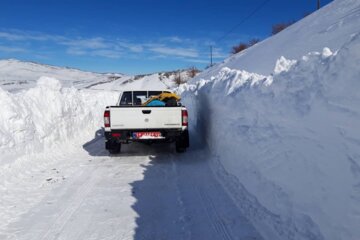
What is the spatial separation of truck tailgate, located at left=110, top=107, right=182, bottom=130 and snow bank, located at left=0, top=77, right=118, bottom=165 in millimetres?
2086

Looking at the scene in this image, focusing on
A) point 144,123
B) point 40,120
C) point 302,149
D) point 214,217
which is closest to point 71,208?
point 214,217

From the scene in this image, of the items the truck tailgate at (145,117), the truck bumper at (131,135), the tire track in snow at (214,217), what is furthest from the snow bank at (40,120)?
the tire track in snow at (214,217)

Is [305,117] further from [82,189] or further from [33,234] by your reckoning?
[82,189]

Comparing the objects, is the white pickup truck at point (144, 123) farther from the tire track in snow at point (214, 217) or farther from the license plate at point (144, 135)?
the tire track in snow at point (214, 217)

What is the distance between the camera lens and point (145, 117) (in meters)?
7.84

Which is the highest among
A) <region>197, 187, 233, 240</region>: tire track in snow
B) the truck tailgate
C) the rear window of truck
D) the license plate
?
the rear window of truck

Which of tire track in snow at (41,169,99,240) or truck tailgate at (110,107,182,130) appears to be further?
truck tailgate at (110,107,182,130)

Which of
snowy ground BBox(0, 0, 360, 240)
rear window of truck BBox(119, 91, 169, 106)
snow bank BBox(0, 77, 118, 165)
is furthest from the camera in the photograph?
rear window of truck BBox(119, 91, 169, 106)

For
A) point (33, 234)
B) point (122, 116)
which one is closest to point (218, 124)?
point (122, 116)

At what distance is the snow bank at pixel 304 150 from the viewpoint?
2586mm

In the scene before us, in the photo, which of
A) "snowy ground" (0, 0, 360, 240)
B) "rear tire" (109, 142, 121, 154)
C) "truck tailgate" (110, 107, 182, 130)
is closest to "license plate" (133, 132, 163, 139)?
"truck tailgate" (110, 107, 182, 130)

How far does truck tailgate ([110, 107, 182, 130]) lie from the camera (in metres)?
7.77

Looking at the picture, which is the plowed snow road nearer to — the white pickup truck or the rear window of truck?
the white pickup truck

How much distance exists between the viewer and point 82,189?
5379 mm
